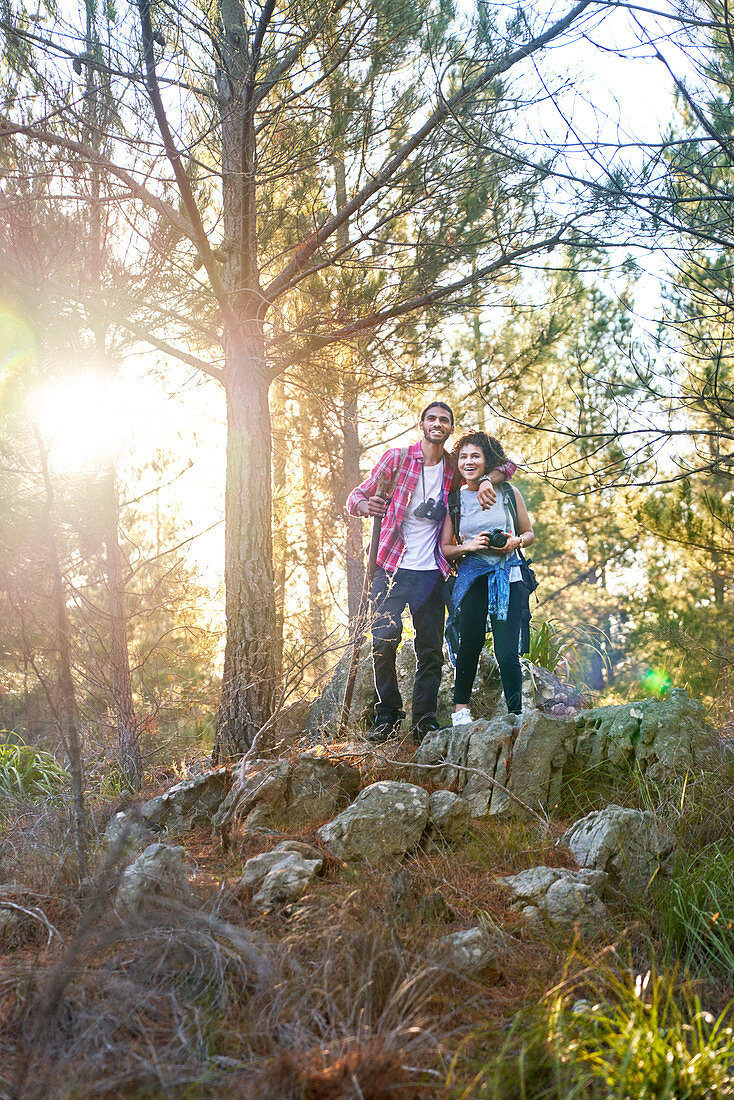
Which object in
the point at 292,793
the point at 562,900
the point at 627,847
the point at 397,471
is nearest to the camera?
the point at 562,900

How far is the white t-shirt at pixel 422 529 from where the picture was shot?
464 centimetres

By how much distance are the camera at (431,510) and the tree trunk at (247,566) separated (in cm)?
122

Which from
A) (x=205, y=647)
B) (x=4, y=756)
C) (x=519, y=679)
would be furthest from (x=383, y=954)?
(x=205, y=647)

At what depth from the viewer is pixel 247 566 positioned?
207 inches

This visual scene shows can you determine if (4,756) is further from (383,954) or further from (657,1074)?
(657,1074)

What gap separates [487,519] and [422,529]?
411 mm

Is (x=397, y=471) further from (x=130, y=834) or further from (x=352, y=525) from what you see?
(x=352, y=525)

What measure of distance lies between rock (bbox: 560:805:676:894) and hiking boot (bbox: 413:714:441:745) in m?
1.57

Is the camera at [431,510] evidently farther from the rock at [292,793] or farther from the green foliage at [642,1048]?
the green foliage at [642,1048]

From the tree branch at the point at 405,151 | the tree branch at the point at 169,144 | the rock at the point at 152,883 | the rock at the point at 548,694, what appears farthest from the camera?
the rock at the point at 548,694

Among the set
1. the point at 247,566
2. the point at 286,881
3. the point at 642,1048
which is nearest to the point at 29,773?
the point at 247,566

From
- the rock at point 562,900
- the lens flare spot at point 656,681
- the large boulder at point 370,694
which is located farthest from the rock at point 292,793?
→ the lens flare spot at point 656,681

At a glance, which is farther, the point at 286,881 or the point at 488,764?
the point at 488,764

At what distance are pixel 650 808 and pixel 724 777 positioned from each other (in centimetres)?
40
